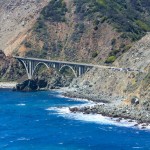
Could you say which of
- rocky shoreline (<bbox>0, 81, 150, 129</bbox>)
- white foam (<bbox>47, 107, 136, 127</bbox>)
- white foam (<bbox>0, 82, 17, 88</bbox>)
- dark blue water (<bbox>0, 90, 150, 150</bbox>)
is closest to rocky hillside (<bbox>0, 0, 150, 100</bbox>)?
white foam (<bbox>0, 82, 17, 88</bbox>)

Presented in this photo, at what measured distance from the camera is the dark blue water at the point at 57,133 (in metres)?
94.1

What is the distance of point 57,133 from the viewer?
341 feet

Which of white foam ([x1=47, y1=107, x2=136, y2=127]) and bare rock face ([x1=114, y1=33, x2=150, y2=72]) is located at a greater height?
bare rock face ([x1=114, y1=33, x2=150, y2=72])

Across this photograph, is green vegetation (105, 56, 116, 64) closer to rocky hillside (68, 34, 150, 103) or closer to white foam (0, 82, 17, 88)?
rocky hillside (68, 34, 150, 103)

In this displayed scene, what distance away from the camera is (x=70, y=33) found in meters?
196

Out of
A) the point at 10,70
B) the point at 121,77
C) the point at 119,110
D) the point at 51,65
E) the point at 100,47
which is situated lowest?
the point at 119,110

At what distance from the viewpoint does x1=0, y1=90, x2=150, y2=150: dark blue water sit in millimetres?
94125

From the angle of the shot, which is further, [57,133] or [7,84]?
[7,84]

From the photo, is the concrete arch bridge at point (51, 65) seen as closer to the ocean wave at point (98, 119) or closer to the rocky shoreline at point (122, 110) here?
the rocky shoreline at point (122, 110)

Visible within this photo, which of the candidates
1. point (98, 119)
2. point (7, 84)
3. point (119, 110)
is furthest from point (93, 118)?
point (7, 84)

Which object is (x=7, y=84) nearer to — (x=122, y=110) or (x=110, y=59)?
(x=110, y=59)

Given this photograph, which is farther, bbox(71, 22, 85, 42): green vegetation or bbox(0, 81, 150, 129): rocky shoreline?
bbox(71, 22, 85, 42): green vegetation

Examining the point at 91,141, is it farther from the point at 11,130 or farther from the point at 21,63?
the point at 21,63

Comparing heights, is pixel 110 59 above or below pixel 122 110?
Answer: above
